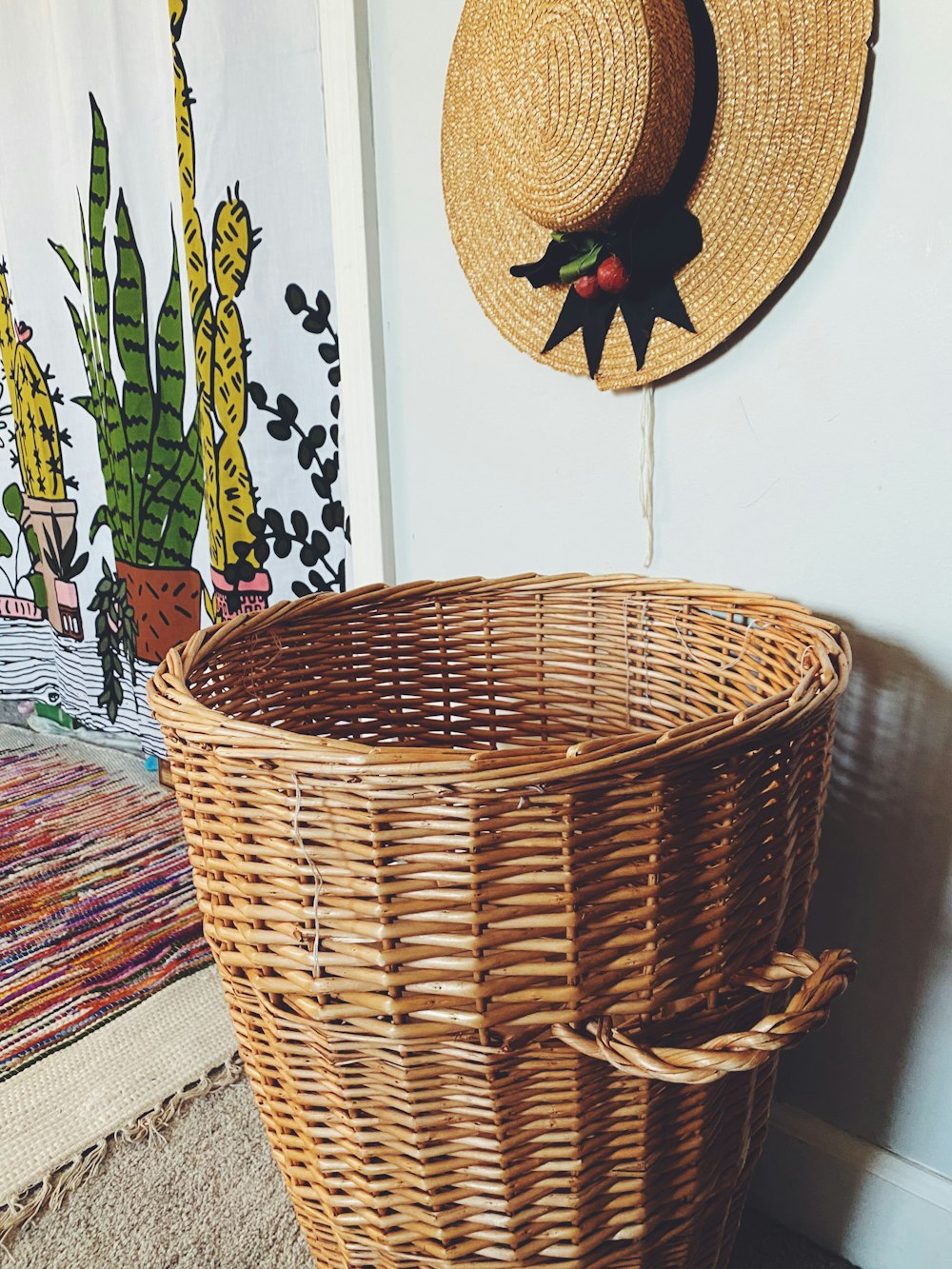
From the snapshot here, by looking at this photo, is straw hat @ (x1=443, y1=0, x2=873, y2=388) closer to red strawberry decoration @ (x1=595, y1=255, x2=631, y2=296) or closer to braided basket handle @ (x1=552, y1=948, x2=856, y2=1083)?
red strawberry decoration @ (x1=595, y1=255, x2=631, y2=296)

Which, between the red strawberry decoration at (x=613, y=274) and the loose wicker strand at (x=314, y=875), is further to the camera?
the red strawberry decoration at (x=613, y=274)

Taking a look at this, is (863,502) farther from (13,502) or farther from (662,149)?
→ (13,502)

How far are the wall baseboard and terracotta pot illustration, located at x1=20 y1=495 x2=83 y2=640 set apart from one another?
1.60 m

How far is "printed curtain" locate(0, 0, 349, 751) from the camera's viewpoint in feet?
4.06

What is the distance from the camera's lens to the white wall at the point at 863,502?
681 mm

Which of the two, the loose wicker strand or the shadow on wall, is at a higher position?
the loose wicker strand

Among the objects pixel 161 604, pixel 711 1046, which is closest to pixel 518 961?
pixel 711 1046

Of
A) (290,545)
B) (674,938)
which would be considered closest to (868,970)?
(674,938)

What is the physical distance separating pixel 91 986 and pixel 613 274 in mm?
1020

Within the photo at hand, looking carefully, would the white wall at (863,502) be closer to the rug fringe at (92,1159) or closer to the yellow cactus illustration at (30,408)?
the rug fringe at (92,1159)

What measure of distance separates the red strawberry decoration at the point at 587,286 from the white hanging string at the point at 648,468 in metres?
0.10

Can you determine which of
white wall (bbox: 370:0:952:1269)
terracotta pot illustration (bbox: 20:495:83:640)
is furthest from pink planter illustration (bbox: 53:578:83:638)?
white wall (bbox: 370:0:952:1269)

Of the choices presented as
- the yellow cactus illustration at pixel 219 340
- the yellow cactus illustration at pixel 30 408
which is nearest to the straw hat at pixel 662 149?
the yellow cactus illustration at pixel 219 340

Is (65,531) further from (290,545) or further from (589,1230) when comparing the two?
(589,1230)
